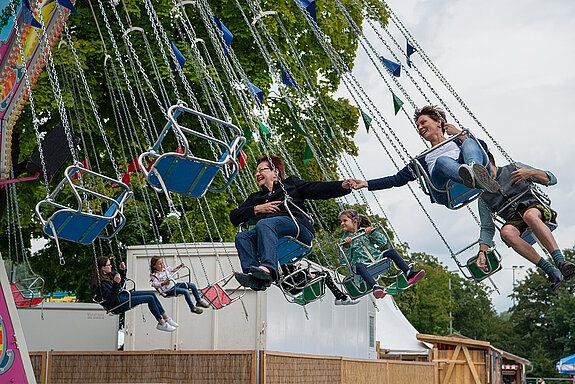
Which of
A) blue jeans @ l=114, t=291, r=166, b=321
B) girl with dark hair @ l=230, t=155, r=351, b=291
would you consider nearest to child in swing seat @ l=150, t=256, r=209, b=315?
blue jeans @ l=114, t=291, r=166, b=321

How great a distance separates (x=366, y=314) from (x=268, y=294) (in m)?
6.41

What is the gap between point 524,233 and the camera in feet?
20.5

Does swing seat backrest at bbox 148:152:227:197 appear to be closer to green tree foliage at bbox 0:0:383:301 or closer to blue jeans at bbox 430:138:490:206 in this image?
blue jeans at bbox 430:138:490:206

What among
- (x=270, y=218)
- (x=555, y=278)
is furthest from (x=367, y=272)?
(x=555, y=278)

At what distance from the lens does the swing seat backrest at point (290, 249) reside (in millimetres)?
7641

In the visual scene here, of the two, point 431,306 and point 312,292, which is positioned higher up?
point 431,306

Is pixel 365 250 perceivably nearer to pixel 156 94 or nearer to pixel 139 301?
pixel 139 301

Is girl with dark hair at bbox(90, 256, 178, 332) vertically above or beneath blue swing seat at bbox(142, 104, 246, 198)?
beneath

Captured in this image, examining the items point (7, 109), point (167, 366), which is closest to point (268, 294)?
point (167, 366)

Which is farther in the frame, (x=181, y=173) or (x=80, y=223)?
(x=80, y=223)

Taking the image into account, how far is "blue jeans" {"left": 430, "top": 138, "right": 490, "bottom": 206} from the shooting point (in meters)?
6.11

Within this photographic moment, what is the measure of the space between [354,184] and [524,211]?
177 centimetres

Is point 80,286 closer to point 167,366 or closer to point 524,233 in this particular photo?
point 167,366

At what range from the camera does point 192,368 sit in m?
12.0
